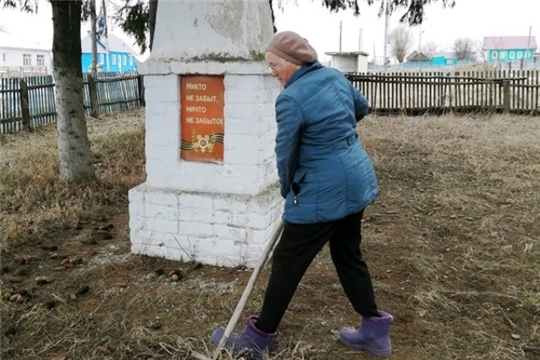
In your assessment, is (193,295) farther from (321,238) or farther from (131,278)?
(321,238)

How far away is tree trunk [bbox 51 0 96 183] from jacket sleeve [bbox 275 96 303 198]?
433cm

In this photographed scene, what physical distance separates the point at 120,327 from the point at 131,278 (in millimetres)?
797

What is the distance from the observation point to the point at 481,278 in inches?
158

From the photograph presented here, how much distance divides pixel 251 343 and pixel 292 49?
147cm

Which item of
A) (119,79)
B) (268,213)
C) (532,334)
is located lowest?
(532,334)

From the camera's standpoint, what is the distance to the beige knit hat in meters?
2.63

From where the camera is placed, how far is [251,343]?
2.86 metres

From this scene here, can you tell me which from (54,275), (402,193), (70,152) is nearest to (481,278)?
(402,193)

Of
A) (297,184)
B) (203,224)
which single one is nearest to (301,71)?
(297,184)

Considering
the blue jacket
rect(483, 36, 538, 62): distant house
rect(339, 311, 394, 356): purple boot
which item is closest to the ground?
rect(339, 311, 394, 356): purple boot

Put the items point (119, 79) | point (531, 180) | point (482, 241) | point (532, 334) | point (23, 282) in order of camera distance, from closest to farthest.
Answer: point (532, 334)
point (23, 282)
point (482, 241)
point (531, 180)
point (119, 79)

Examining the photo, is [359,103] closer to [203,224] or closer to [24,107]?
[203,224]

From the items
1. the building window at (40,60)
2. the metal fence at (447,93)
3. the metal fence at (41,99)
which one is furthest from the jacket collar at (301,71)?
the building window at (40,60)

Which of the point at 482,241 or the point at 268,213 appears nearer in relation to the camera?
the point at 268,213
